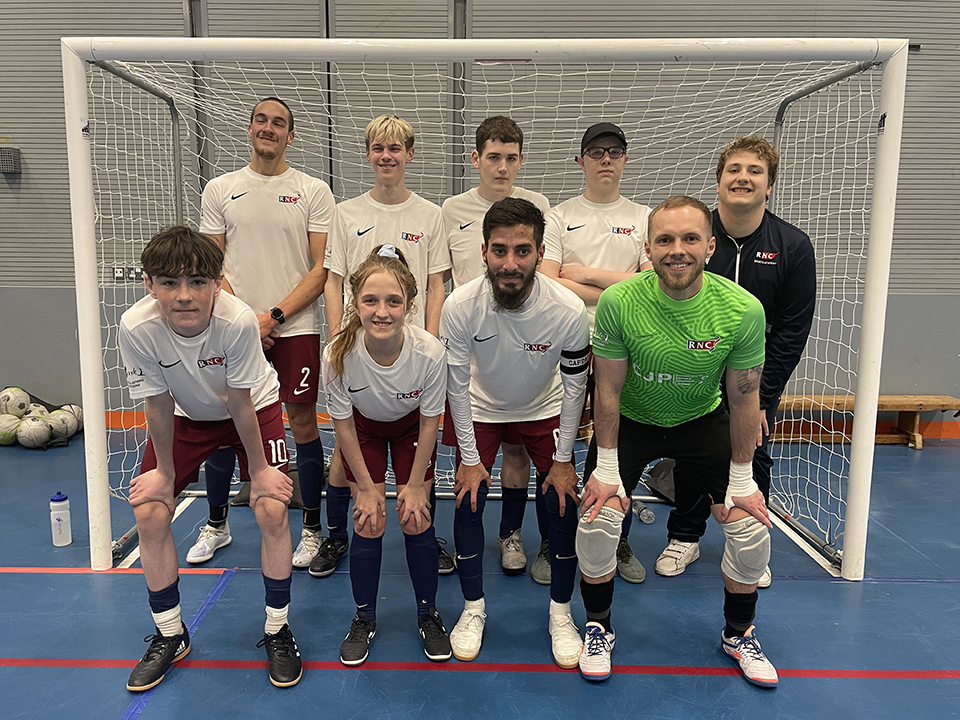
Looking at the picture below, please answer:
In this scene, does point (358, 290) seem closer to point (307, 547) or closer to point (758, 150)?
point (307, 547)

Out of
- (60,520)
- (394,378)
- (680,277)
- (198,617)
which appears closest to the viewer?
(680,277)

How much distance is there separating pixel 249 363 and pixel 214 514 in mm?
1532

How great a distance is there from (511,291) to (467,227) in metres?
0.95

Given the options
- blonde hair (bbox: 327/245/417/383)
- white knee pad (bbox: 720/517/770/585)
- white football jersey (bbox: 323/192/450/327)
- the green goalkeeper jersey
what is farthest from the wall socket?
white knee pad (bbox: 720/517/770/585)

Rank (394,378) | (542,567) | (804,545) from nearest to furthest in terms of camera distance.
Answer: (394,378), (542,567), (804,545)

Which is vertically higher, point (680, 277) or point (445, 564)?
point (680, 277)

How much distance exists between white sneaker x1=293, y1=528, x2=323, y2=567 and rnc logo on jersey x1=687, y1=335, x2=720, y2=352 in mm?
2288

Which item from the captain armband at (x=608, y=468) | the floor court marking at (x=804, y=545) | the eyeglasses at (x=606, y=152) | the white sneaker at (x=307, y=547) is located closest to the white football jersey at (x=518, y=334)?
the captain armband at (x=608, y=468)

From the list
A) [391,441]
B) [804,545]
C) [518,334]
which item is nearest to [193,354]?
[391,441]

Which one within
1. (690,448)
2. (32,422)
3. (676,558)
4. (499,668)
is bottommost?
(499,668)

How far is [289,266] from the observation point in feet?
11.0

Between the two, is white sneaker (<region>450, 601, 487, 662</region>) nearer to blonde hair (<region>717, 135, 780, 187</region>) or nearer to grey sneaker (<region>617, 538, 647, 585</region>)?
grey sneaker (<region>617, 538, 647, 585</region>)

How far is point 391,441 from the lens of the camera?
2688 millimetres

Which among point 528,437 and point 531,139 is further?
point 531,139
